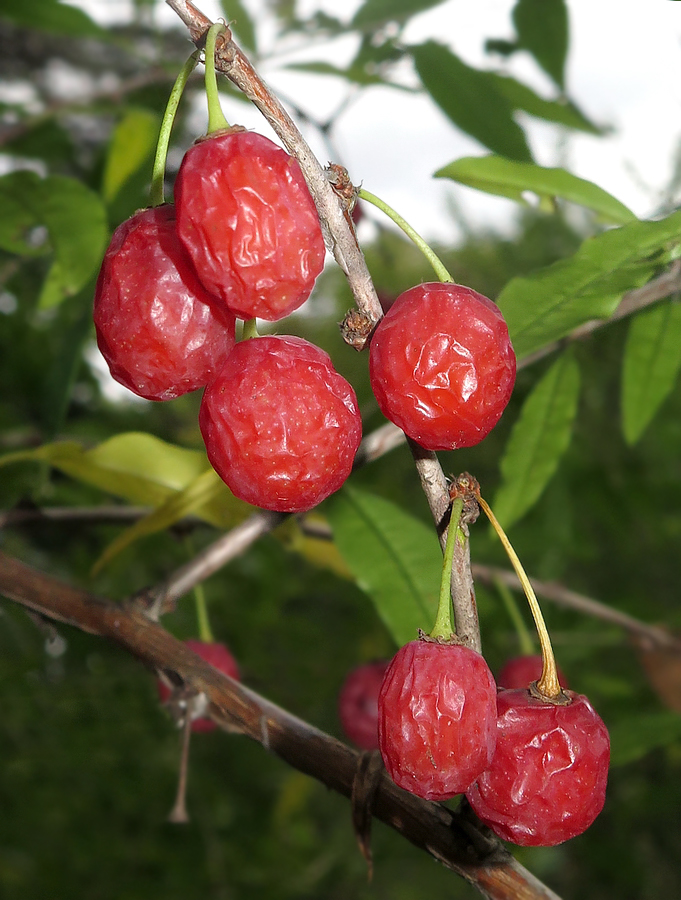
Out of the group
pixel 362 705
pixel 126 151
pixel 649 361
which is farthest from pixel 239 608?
pixel 649 361

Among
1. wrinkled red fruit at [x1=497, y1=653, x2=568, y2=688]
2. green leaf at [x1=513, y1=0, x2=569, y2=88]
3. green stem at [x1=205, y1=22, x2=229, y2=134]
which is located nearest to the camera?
green stem at [x1=205, y1=22, x2=229, y2=134]

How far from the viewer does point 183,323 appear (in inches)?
19.0

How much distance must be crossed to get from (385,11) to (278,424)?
1.01m

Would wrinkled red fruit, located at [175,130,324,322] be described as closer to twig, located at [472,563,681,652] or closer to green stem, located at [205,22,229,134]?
green stem, located at [205,22,229,134]

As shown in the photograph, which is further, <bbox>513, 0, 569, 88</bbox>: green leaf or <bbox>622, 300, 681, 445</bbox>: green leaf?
<bbox>513, 0, 569, 88</bbox>: green leaf

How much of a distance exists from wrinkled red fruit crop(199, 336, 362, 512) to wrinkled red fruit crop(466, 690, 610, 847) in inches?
7.3

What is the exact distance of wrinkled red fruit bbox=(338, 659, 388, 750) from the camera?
45.1 inches

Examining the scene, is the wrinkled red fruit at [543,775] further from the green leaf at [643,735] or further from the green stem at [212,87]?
the green leaf at [643,735]

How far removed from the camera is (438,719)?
1.45 feet

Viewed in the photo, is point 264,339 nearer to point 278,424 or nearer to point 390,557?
point 278,424

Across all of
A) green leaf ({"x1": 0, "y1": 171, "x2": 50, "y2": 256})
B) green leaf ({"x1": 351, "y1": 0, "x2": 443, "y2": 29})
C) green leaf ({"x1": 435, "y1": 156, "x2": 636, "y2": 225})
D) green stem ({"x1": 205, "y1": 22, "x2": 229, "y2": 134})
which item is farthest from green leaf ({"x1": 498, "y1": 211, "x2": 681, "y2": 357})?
green leaf ({"x1": 351, "y1": 0, "x2": 443, "y2": 29})

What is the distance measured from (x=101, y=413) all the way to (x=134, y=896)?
115 centimetres

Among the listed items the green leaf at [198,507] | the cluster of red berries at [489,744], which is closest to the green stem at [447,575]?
the cluster of red berries at [489,744]

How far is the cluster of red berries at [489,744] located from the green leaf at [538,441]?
541 millimetres
